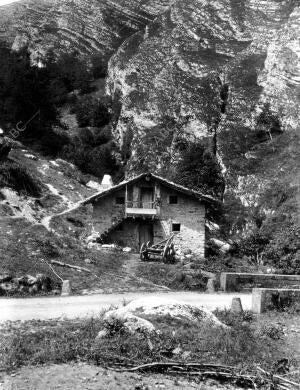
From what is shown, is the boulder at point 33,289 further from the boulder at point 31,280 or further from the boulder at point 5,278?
the boulder at point 5,278

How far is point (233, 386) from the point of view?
7.91 meters

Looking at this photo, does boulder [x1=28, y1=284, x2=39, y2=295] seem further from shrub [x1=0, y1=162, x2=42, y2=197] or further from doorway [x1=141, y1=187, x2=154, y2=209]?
doorway [x1=141, y1=187, x2=154, y2=209]

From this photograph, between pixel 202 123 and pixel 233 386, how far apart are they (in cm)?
5126

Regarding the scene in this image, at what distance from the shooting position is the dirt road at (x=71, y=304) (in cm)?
1174

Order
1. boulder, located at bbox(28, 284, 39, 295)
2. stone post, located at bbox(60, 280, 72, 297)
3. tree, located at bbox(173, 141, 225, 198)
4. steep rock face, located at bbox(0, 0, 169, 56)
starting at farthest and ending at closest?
steep rock face, located at bbox(0, 0, 169, 56) → tree, located at bbox(173, 141, 225, 198) → boulder, located at bbox(28, 284, 39, 295) → stone post, located at bbox(60, 280, 72, 297)

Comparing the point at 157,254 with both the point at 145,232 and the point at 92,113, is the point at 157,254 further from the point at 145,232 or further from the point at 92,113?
the point at 92,113

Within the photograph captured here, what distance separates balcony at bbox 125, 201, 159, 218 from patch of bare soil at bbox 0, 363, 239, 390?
27010mm

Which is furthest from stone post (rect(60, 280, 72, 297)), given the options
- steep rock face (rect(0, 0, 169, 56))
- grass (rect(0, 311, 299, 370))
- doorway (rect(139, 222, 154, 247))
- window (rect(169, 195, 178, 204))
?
steep rock face (rect(0, 0, 169, 56))

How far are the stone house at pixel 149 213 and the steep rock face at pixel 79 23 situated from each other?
5406 centimetres

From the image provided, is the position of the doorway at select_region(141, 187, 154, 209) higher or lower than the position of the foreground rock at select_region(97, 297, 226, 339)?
higher

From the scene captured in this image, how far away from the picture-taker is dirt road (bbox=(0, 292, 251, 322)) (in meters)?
11.7

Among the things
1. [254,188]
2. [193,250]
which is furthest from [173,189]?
[254,188]

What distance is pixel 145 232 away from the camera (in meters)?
36.0

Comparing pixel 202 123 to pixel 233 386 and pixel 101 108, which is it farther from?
pixel 233 386
